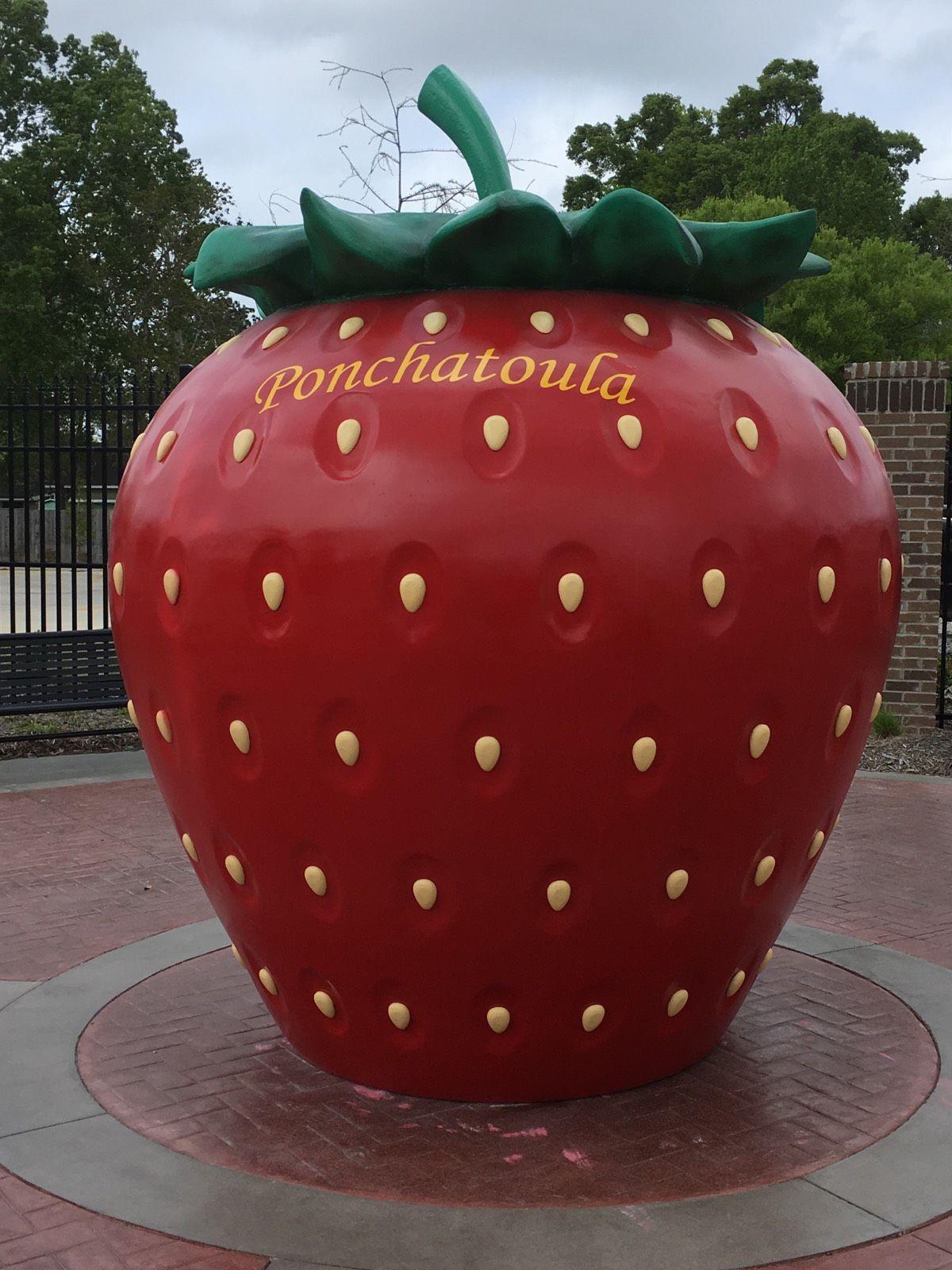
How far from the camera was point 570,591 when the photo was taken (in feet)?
10.4

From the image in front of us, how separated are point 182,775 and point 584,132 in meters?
44.0

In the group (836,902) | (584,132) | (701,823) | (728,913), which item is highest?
(584,132)

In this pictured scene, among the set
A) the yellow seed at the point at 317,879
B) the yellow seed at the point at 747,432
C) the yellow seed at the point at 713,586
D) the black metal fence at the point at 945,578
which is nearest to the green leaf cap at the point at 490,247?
the yellow seed at the point at 747,432

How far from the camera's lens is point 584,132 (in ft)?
145

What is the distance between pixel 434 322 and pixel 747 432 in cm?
85

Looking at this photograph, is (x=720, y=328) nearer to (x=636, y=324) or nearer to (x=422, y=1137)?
(x=636, y=324)

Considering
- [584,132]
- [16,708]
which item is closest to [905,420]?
[16,708]

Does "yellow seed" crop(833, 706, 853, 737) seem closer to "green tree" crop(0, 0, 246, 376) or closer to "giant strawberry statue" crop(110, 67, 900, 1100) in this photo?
"giant strawberry statue" crop(110, 67, 900, 1100)

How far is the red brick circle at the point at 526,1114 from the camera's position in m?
3.38

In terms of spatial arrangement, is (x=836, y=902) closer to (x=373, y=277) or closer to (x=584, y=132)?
(x=373, y=277)

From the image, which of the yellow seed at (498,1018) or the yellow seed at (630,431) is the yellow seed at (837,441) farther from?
the yellow seed at (498,1018)

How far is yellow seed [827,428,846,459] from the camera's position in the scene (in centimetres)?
365

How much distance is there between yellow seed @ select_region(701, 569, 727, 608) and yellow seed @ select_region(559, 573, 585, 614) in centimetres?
32

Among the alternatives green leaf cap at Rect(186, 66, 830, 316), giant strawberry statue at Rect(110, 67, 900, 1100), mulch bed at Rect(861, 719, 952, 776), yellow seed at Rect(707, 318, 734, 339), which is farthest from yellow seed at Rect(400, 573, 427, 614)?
mulch bed at Rect(861, 719, 952, 776)
